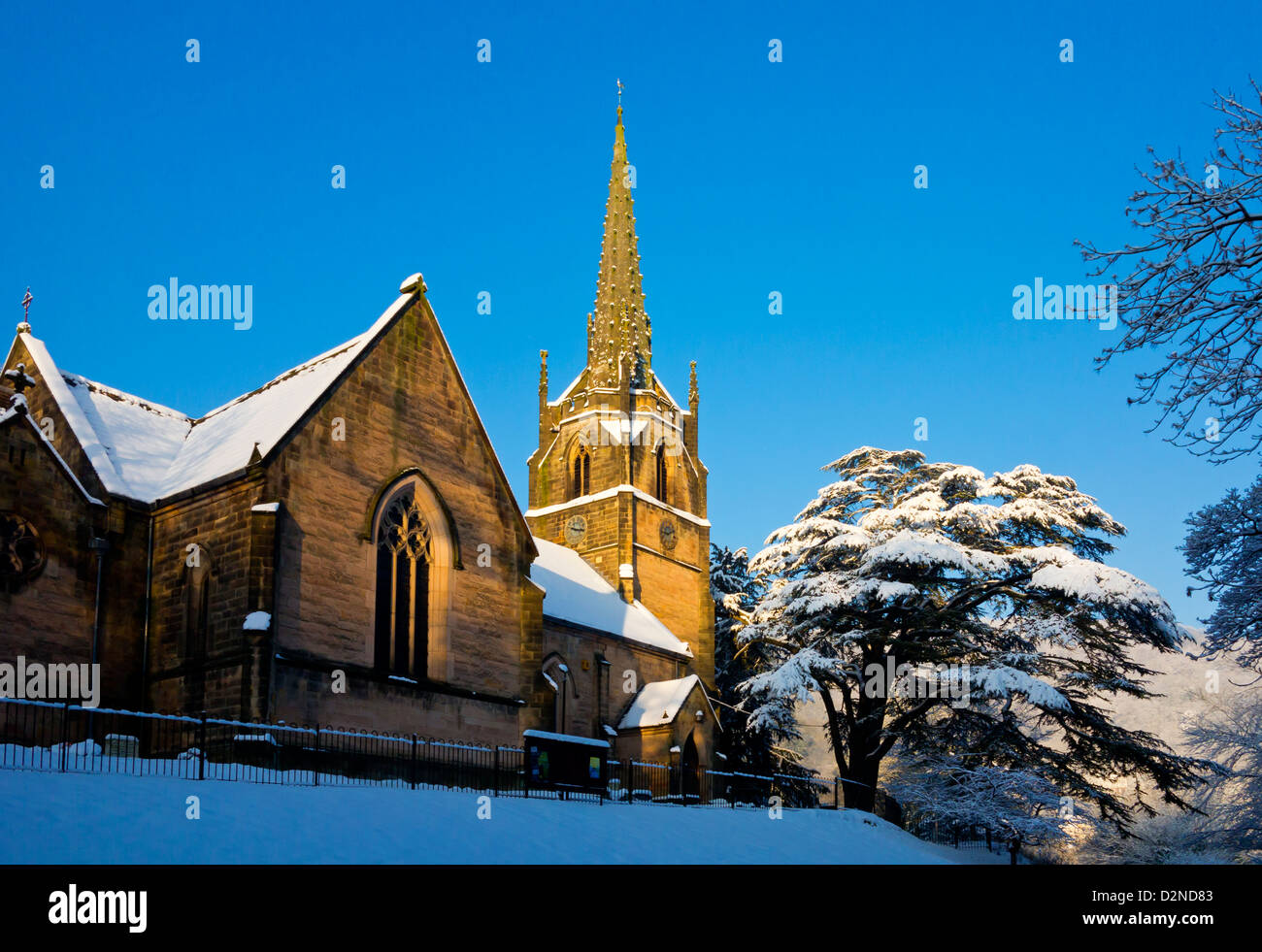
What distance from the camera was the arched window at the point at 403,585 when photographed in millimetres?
28344

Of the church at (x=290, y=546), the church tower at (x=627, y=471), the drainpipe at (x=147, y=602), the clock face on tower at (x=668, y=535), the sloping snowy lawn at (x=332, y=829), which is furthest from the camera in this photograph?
the clock face on tower at (x=668, y=535)

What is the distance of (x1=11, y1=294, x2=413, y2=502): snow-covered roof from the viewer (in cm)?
2798

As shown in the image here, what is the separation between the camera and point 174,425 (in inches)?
1337

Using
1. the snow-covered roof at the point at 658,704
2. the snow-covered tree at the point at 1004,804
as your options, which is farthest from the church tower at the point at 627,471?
the snow-covered tree at the point at 1004,804

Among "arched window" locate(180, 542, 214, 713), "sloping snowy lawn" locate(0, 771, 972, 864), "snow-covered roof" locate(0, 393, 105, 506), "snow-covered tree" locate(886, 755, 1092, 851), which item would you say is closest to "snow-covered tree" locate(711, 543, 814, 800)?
Answer: "snow-covered tree" locate(886, 755, 1092, 851)

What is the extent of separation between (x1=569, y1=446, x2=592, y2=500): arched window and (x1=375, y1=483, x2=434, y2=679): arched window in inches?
963

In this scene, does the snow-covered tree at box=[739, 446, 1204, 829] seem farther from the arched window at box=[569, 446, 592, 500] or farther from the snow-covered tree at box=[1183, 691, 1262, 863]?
the arched window at box=[569, 446, 592, 500]

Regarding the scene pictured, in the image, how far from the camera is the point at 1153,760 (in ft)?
107

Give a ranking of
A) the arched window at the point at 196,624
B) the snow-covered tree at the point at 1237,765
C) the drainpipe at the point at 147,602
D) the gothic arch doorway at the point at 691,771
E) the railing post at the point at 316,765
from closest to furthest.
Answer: the railing post at the point at 316,765 < the arched window at the point at 196,624 < the drainpipe at the point at 147,602 < the snow-covered tree at the point at 1237,765 < the gothic arch doorway at the point at 691,771

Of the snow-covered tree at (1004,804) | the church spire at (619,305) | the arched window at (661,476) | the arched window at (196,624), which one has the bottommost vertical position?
the snow-covered tree at (1004,804)

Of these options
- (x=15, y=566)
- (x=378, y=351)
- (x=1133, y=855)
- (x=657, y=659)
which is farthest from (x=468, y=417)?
(x=1133, y=855)

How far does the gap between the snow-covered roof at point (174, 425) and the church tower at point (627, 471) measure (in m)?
21.2

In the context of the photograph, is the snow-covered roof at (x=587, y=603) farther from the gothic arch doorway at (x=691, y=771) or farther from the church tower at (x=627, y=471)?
the gothic arch doorway at (x=691, y=771)

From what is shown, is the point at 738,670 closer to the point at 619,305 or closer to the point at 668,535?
the point at 668,535
